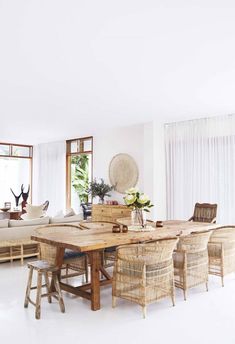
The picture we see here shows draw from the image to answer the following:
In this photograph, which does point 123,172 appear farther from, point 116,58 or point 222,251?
point 116,58

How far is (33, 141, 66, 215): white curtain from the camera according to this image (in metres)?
10.2

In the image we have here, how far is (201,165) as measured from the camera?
6883 millimetres

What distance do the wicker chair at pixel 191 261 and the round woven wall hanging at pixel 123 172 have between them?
3.84m

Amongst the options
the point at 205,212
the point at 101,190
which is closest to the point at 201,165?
the point at 205,212

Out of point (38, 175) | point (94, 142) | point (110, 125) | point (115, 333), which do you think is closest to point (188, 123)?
point (110, 125)

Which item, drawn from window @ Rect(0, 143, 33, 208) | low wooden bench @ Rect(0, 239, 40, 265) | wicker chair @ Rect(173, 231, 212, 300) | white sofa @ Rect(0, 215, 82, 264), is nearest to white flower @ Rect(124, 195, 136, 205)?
wicker chair @ Rect(173, 231, 212, 300)

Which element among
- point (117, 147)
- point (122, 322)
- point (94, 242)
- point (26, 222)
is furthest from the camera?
point (117, 147)

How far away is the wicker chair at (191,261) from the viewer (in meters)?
3.94

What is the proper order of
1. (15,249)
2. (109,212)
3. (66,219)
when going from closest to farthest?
(15,249)
(66,219)
(109,212)

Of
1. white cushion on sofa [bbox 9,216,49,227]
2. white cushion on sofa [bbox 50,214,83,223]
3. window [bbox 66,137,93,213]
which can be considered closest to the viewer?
white cushion on sofa [bbox 9,216,49,227]

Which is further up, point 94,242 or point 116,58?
point 116,58

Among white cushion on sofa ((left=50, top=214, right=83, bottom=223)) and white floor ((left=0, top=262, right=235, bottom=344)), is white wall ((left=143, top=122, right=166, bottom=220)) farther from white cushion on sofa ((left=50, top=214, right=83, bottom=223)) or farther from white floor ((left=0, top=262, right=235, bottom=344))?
white floor ((left=0, top=262, right=235, bottom=344))

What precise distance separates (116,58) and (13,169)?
838 centimetres

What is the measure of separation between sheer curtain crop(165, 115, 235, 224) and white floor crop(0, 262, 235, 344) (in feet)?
9.02
